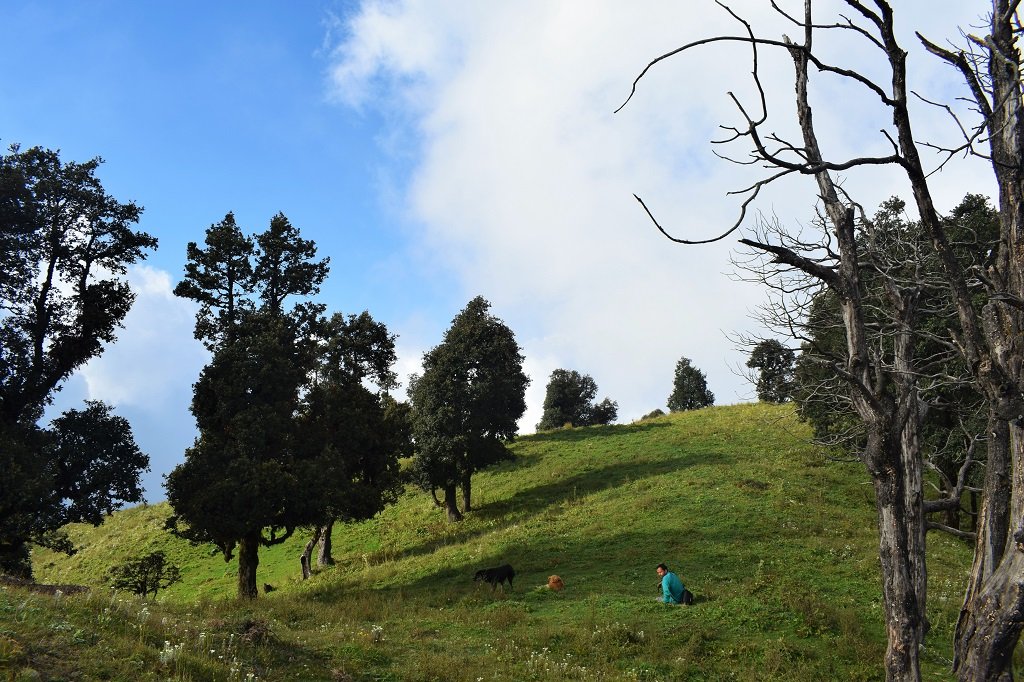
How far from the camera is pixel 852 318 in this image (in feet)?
26.8

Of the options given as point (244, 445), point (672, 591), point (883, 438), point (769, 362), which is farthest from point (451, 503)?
point (883, 438)

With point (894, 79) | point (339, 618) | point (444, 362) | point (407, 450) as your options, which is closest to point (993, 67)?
point (894, 79)

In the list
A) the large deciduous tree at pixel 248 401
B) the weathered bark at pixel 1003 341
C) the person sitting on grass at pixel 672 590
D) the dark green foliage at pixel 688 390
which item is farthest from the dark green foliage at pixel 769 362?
the dark green foliage at pixel 688 390

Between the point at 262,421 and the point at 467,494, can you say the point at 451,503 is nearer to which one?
the point at 467,494

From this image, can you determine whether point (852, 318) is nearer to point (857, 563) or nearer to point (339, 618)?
point (339, 618)

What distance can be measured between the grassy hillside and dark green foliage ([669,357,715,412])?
5614 centimetres

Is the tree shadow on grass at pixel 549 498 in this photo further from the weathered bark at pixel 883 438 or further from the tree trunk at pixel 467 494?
the weathered bark at pixel 883 438

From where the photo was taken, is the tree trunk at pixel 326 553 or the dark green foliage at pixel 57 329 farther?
the tree trunk at pixel 326 553

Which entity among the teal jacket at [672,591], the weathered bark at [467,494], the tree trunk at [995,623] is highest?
the weathered bark at [467,494]

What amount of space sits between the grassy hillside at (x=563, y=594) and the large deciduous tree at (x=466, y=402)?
317 centimetres

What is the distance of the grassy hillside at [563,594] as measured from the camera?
1295 centimetres

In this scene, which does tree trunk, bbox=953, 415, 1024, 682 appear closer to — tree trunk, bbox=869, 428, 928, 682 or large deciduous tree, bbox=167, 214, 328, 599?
tree trunk, bbox=869, 428, 928, 682

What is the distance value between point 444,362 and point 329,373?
28.8ft

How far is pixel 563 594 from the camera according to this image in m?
22.9
